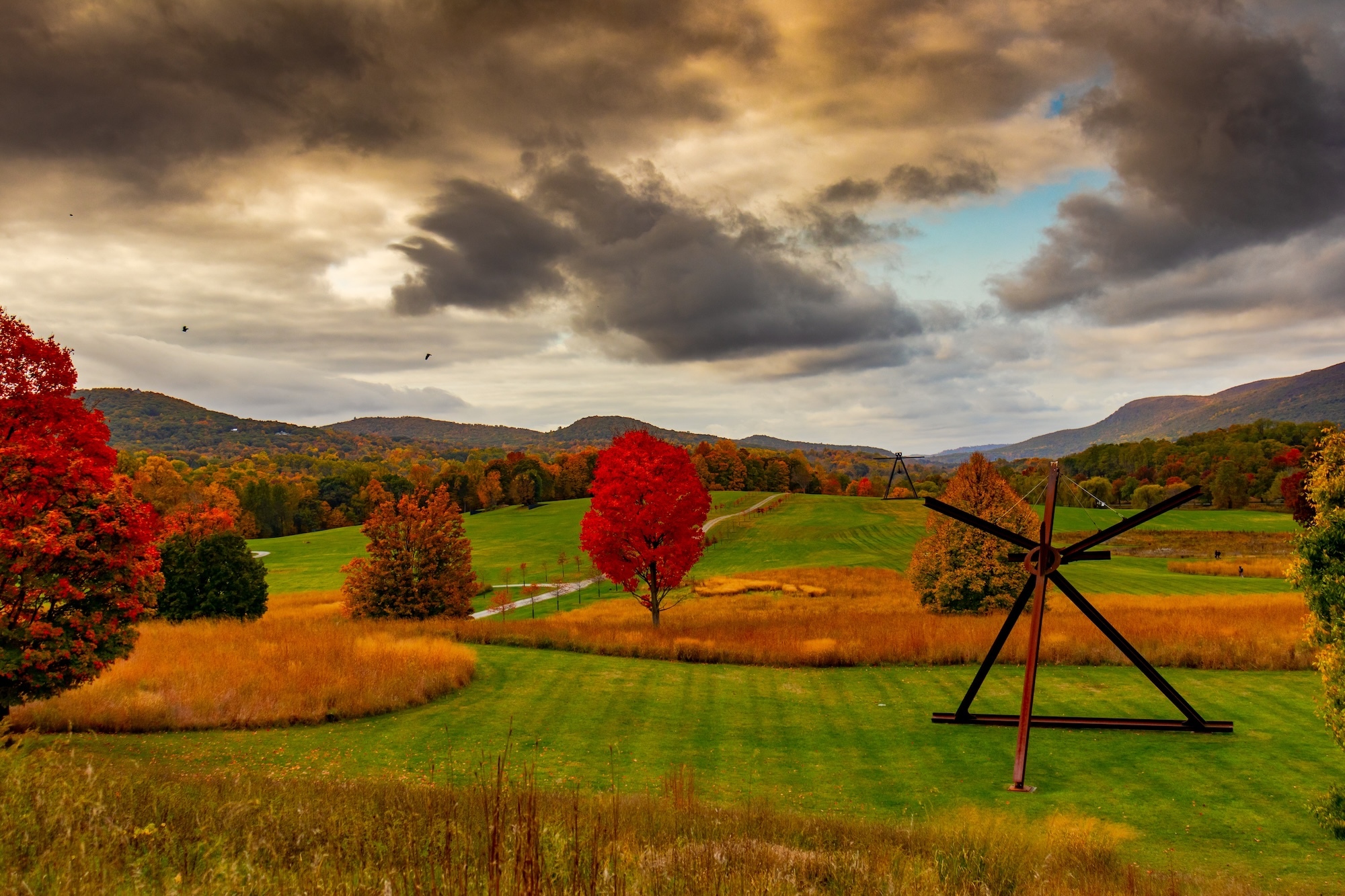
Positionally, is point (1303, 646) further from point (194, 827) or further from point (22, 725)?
point (22, 725)

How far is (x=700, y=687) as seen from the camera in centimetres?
2153

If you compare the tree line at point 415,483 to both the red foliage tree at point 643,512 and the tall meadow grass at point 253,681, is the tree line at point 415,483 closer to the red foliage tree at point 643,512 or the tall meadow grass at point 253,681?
the red foliage tree at point 643,512

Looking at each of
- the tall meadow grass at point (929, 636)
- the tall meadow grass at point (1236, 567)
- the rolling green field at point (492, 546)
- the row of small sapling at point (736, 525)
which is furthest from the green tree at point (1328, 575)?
the row of small sapling at point (736, 525)

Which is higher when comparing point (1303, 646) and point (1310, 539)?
point (1310, 539)

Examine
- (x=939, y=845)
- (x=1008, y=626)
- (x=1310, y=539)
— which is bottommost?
(x=939, y=845)

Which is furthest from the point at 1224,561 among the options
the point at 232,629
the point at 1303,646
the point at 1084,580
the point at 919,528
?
the point at 232,629

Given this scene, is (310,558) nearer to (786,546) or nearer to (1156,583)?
(786,546)

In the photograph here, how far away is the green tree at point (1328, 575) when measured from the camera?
454 inches

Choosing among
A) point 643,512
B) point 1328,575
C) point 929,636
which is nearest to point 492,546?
point 643,512

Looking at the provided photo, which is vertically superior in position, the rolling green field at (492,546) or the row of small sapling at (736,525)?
the row of small sapling at (736,525)

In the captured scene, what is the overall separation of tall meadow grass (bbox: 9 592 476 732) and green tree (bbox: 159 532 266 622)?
4.27 metres

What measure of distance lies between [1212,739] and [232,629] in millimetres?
29527

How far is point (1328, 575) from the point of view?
11.9 meters

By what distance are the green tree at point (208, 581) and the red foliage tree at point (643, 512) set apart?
15.0 m
